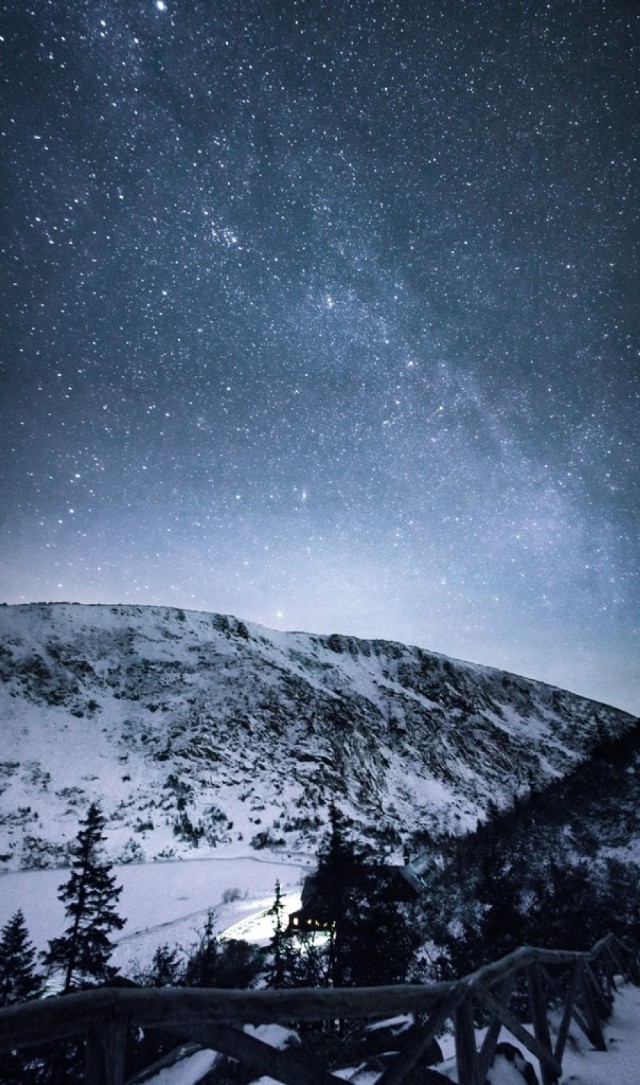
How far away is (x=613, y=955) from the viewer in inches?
338

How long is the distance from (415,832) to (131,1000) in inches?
2936

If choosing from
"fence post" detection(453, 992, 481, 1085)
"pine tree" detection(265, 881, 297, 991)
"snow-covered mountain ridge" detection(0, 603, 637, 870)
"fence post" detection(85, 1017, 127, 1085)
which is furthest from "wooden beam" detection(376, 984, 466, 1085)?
"snow-covered mountain ridge" detection(0, 603, 637, 870)

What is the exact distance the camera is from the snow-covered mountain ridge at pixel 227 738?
5325 centimetres

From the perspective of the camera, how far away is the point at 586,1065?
5082 millimetres

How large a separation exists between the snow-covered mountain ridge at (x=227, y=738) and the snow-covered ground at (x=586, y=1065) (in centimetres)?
4527

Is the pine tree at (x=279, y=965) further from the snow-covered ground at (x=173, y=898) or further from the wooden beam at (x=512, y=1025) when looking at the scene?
the wooden beam at (x=512, y=1025)

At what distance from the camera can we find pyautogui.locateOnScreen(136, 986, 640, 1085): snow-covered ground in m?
4.43

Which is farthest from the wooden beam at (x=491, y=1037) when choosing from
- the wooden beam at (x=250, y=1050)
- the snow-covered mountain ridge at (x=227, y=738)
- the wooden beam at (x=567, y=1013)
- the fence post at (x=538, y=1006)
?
the snow-covered mountain ridge at (x=227, y=738)

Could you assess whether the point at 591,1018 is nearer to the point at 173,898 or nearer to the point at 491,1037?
the point at 491,1037

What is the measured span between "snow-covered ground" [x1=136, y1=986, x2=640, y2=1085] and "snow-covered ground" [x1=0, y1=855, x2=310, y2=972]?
855 inches

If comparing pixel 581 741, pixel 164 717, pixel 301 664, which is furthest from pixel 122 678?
pixel 581 741

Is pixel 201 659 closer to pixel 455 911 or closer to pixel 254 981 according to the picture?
pixel 455 911

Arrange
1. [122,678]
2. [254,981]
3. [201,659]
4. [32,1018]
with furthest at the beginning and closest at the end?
[201,659] → [122,678] → [254,981] → [32,1018]

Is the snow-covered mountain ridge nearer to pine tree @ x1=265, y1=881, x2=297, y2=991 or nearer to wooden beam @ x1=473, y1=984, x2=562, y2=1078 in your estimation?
pine tree @ x1=265, y1=881, x2=297, y2=991
